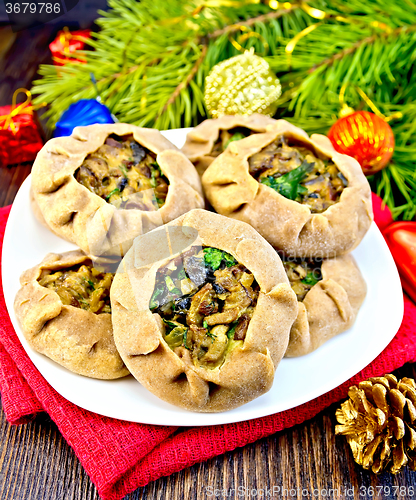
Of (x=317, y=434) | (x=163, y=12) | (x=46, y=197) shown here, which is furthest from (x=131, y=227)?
(x=163, y=12)

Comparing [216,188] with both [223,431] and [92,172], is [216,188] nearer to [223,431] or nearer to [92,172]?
[92,172]

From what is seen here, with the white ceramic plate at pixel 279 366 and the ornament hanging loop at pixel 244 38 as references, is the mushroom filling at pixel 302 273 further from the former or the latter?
the ornament hanging loop at pixel 244 38

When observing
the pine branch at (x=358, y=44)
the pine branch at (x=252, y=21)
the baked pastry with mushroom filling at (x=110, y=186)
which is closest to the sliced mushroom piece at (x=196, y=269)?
the baked pastry with mushroom filling at (x=110, y=186)

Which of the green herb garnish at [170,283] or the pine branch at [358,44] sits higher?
the pine branch at [358,44]

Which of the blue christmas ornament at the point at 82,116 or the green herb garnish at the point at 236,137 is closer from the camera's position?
the green herb garnish at the point at 236,137

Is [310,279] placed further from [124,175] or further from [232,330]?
[124,175]

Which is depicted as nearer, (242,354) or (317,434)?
(242,354)

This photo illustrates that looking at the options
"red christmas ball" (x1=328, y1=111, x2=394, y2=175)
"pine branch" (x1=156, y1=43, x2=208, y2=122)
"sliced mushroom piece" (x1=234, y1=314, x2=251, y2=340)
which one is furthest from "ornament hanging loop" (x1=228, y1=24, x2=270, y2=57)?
"sliced mushroom piece" (x1=234, y1=314, x2=251, y2=340)

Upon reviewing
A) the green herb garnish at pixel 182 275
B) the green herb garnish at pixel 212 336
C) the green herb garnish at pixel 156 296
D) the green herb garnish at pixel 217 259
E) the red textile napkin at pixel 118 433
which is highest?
the green herb garnish at pixel 217 259
